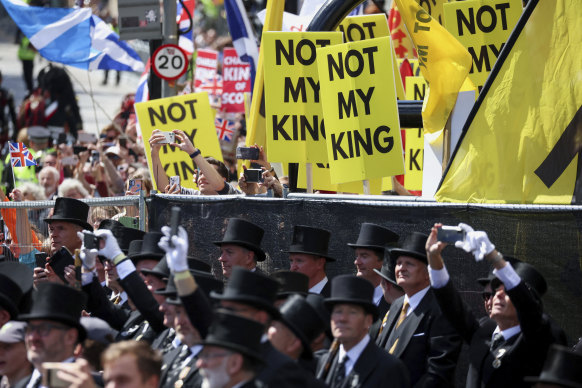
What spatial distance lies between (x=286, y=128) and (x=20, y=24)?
29.3 ft

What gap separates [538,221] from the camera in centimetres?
816

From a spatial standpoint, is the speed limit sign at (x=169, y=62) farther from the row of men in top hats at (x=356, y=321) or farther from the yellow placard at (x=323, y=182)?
the row of men in top hats at (x=356, y=321)

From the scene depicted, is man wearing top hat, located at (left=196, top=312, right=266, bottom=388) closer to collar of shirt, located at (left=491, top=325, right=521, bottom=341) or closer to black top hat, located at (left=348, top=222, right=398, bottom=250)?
collar of shirt, located at (left=491, top=325, right=521, bottom=341)

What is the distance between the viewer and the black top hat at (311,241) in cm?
882

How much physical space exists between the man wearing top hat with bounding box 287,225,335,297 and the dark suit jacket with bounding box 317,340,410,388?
74.5 inches

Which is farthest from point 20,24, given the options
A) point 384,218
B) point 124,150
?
point 384,218


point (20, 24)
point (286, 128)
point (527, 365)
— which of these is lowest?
point (527, 365)

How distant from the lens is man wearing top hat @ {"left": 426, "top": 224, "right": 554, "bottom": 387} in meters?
6.75

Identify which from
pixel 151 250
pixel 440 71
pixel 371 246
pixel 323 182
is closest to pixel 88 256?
pixel 151 250

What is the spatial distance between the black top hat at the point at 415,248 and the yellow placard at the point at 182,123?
5.53 metres

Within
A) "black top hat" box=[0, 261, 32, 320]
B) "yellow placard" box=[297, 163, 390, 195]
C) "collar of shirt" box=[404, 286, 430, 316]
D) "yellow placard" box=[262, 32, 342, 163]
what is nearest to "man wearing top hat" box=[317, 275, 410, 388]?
"collar of shirt" box=[404, 286, 430, 316]

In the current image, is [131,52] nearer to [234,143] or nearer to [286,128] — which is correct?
[234,143]

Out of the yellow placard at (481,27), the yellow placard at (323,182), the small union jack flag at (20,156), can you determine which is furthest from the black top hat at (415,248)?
the small union jack flag at (20,156)

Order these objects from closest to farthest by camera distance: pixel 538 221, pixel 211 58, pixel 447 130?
pixel 538 221, pixel 447 130, pixel 211 58
